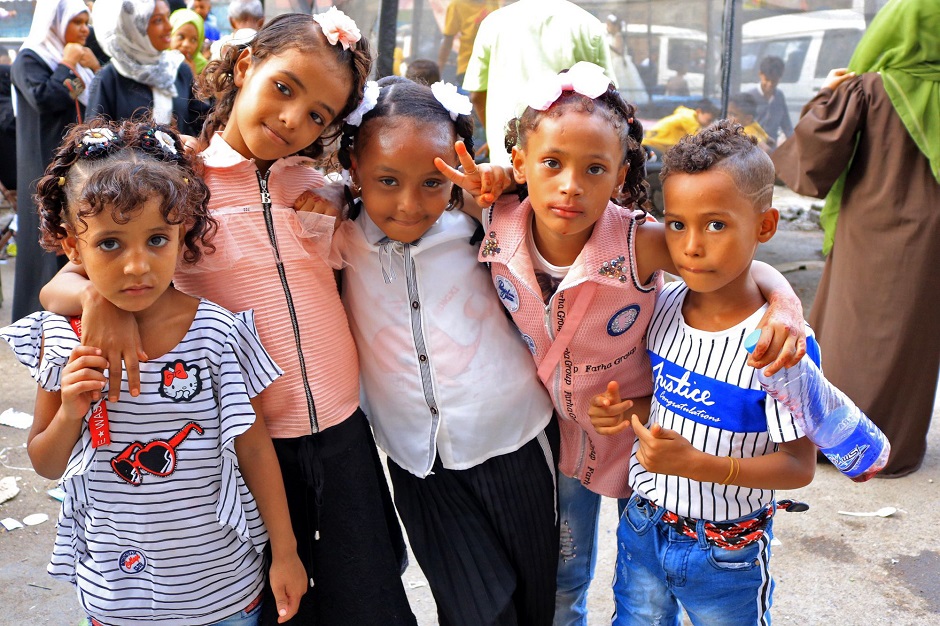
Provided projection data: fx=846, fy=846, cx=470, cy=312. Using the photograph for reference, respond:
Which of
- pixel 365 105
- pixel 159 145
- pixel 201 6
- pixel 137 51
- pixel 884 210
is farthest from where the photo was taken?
pixel 201 6

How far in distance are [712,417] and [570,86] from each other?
73 cm

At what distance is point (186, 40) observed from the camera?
5590 mm

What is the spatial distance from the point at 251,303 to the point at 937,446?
10.8 ft

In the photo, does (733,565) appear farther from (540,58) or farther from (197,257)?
(540,58)

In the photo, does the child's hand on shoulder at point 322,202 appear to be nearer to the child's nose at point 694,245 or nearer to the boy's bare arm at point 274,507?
the boy's bare arm at point 274,507

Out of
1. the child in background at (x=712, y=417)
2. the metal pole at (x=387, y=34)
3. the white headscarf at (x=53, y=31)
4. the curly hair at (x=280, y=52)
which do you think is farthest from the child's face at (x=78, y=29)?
the child in background at (x=712, y=417)

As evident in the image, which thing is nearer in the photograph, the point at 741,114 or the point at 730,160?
the point at 730,160

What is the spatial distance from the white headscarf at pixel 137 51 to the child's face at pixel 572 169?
9.83 ft

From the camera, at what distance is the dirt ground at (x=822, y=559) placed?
8.55ft

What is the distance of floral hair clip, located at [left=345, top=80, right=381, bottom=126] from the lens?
1.86 m

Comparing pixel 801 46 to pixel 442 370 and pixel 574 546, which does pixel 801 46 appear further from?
pixel 442 370

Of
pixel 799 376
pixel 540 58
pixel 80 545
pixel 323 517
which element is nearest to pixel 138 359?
pixel 80 545

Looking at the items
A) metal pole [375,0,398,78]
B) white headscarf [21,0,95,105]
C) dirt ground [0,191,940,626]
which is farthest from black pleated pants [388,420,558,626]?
metal pole [375,0,398,78]

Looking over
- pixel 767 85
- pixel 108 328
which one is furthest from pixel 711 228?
pixel 767 85
